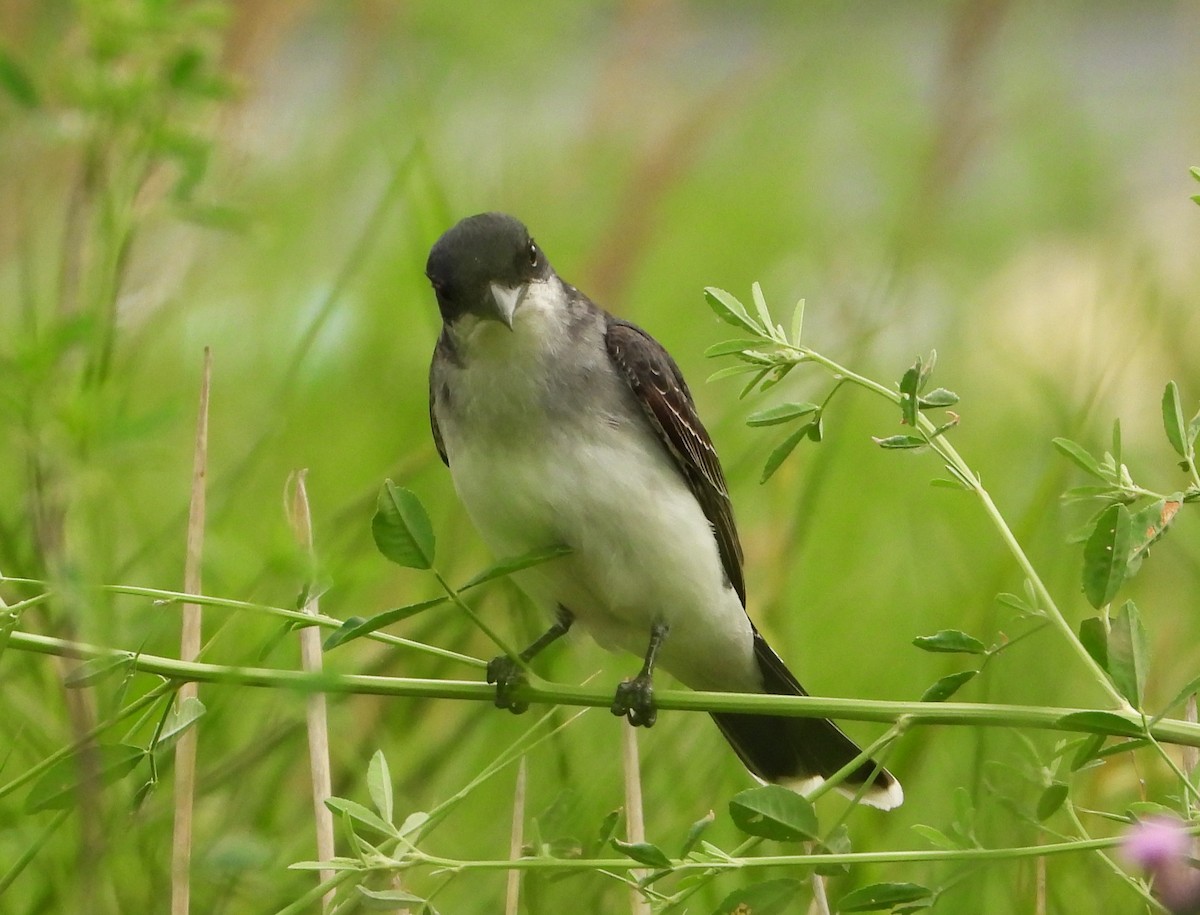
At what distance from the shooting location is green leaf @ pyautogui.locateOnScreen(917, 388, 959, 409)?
2.37 metres

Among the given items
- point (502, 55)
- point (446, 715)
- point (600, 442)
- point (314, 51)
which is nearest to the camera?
point (600, 442)

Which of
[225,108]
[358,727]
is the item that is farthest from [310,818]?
[225,108]

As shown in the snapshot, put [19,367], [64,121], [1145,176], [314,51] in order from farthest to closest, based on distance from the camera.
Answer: [314,51] → [1145,176] → [64,121] → [19,367]

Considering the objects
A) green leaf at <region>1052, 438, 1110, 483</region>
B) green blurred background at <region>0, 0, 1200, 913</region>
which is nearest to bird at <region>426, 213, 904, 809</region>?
green blurred background at <region>0, 0, 1200, 913</region>

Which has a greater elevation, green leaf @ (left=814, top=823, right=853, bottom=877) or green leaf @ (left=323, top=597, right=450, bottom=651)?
green leaf @ (left=323, top=597, right=450, bottom=651)

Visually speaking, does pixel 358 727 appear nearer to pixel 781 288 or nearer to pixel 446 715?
pixel 446 715

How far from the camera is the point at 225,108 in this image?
532cm

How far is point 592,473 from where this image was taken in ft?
10.9

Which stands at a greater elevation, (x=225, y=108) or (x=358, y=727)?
(x=225, y=108)

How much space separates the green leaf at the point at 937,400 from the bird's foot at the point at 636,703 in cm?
Answer: 71

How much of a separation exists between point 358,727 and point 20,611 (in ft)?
6.38

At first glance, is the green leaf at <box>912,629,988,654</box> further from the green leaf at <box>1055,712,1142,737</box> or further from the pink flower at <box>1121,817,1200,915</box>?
the pink flower at <box>1121,817,1200,915</box>

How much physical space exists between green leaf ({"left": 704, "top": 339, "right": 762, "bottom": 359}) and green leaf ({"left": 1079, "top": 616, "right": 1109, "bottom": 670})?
2.00 ft

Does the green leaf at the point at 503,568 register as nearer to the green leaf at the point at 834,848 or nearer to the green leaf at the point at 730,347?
the green leaf at the point at 730,347
